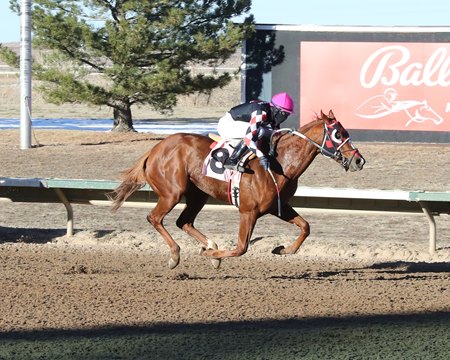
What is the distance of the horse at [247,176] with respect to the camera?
935cm

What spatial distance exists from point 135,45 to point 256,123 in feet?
44.7

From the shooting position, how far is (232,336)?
258 inches

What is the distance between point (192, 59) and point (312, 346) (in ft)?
59.0

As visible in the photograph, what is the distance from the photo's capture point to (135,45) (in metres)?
22.5

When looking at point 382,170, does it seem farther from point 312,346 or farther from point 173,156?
point 312,346

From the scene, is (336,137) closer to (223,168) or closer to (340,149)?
(340,149)

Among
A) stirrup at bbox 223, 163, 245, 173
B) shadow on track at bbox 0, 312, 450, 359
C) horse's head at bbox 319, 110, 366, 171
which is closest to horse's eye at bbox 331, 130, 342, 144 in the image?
horse's head at bbox 319, 110, 366, 171

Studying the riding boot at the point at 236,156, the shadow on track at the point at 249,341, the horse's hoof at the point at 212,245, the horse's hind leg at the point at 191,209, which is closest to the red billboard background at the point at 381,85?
the horse's hind leg at the point at 191,209

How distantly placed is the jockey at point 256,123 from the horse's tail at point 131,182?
4.00ft

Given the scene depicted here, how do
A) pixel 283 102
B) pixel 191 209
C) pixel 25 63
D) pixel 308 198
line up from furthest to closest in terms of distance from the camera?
pixel 25 63
pixel 308 198
pixel 191 209
pixel 283 102

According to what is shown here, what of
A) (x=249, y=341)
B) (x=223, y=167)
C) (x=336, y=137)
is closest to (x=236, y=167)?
(x=223, y=167)

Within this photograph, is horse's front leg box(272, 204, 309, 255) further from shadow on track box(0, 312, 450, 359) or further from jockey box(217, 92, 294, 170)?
shadow on track box(0, 312, 450, 359)

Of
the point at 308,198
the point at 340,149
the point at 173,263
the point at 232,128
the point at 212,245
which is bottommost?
the point at 173,263

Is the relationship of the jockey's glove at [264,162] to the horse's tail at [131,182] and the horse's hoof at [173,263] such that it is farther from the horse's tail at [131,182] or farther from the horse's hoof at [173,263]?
the horse's tail at [131,182]
